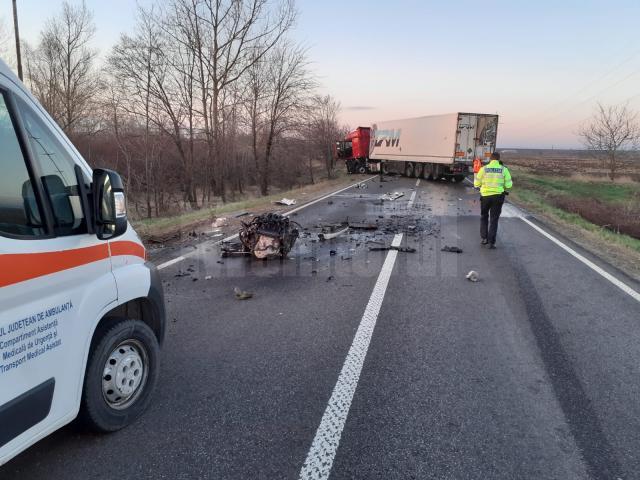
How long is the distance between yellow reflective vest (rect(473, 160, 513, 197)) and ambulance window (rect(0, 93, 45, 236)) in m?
8.53

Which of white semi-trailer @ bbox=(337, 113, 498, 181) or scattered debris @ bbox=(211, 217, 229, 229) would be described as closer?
scattered debris @ bbox=(211, 217, 229, 229)

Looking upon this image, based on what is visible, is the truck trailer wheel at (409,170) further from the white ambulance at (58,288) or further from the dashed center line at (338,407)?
the white ambulance at (58,288)

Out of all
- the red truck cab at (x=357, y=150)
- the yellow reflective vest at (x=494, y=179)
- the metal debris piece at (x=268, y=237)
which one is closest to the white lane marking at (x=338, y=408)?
the metal debris piece at (x=268, y=237)

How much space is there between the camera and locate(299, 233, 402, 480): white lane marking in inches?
104

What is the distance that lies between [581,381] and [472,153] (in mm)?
22948

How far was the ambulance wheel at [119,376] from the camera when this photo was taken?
268 centimetres

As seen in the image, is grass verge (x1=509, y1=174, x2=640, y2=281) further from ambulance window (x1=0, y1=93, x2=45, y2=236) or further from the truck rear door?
the truck rear door

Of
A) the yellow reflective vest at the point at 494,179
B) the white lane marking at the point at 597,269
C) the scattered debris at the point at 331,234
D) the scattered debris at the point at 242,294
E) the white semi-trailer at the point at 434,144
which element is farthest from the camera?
the white semi-trailer at the point at 434,144

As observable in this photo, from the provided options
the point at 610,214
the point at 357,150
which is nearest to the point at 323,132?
the point at 357,150

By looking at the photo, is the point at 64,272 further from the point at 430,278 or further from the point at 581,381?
the point at 430,278

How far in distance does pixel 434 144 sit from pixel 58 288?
26.5 metres

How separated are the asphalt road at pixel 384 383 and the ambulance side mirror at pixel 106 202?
1.35 meters

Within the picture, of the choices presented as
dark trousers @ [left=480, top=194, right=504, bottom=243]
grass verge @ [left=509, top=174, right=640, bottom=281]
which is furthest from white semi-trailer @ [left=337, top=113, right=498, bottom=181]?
dark trousers @ [left=480, top=194, right=504, bottom=243]

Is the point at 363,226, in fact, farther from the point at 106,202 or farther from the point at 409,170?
the point at 409,170
